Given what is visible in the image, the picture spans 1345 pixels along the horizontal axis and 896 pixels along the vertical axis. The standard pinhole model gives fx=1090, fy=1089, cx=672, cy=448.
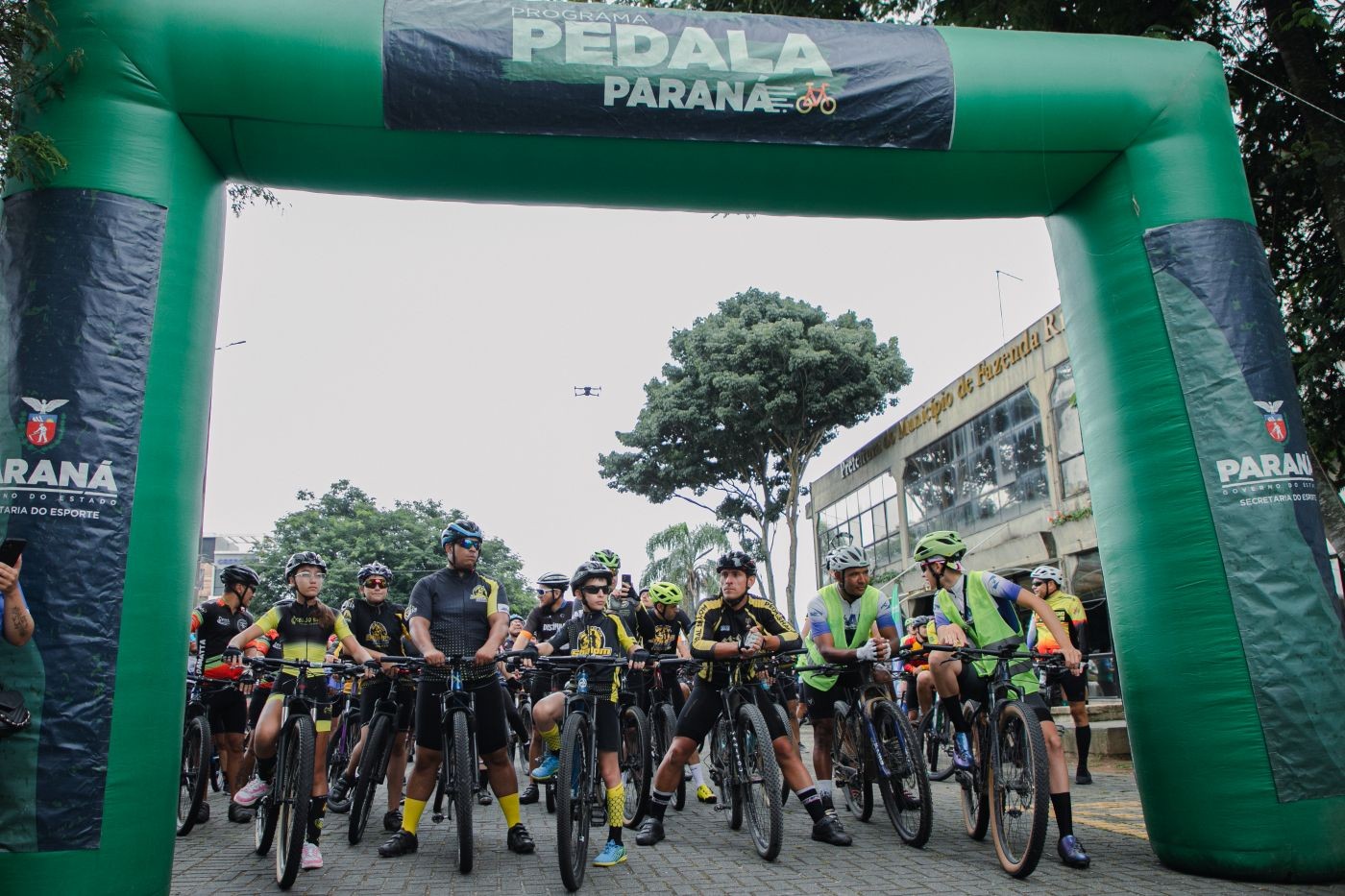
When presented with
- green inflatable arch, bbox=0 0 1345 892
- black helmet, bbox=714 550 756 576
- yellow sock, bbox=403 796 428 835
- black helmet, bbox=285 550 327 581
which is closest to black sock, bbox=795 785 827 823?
black helmet, bbox=714 550 756 576

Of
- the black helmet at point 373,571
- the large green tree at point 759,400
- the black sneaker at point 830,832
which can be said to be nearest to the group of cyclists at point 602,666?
the black sneaker at point 830,832

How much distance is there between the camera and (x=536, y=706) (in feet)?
27.9

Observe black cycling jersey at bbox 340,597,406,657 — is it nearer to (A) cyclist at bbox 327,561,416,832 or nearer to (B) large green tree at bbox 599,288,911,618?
(A) cyclist at bbox 327,561,416,832

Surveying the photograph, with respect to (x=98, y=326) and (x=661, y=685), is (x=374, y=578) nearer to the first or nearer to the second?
(x=661, y=685)

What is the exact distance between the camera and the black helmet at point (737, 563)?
755 centimetres

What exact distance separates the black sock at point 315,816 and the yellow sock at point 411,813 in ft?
1.75

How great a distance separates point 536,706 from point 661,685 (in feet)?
7.20

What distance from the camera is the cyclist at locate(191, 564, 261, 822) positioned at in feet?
30.0

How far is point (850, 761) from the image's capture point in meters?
8.14

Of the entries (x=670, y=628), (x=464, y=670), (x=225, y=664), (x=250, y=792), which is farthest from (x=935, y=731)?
(x=225, y=664)

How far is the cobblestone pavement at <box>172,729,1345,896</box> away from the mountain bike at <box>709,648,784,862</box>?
0.61ft

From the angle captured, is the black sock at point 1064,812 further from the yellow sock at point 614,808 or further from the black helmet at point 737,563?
the yellow sock at point 614,808

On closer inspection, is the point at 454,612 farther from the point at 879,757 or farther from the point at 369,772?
the point at 879,757

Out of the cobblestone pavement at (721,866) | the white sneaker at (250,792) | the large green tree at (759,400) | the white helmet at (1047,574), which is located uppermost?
the large green tree at (759,400)
